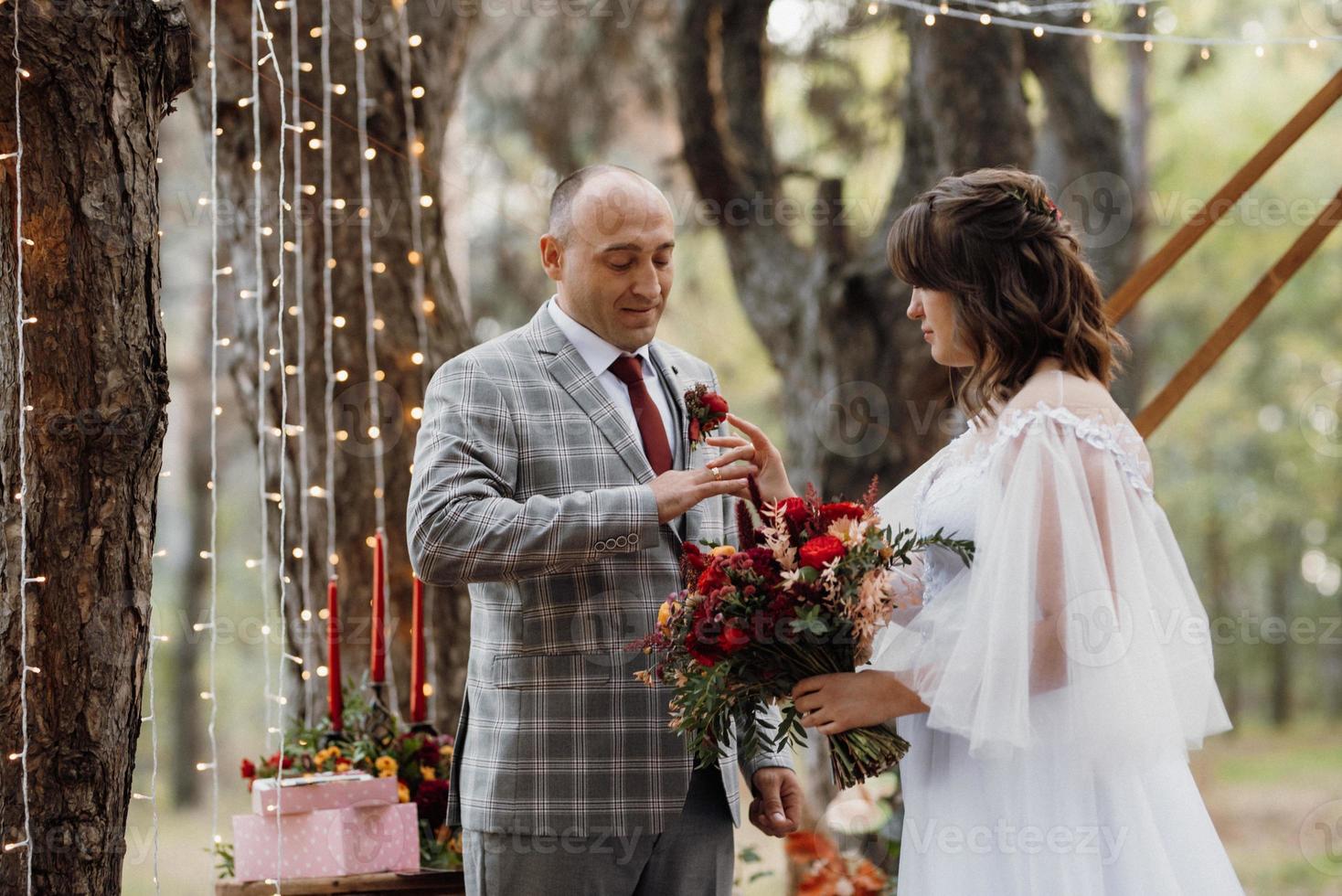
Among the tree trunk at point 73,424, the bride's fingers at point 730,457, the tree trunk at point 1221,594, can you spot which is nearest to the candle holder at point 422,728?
the tree trunk at point 73,424

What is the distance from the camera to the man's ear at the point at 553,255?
2709 millimetres

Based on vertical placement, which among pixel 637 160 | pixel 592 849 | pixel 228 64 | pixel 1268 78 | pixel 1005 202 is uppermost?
pixel 1268 78

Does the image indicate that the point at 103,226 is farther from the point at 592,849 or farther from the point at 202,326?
the point at 202,326

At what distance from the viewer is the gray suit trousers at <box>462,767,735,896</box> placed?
7.93 ft

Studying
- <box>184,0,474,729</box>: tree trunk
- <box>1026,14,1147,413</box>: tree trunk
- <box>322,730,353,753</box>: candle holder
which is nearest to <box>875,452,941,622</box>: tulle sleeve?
<box>322,730,353,753</box>: candle holder

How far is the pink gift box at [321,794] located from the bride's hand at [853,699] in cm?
121

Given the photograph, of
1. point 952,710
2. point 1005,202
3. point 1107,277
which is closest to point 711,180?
point 1107,277

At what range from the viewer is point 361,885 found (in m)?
2.94

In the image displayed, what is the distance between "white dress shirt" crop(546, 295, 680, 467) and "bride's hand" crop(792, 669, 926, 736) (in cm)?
61

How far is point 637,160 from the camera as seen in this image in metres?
9.88

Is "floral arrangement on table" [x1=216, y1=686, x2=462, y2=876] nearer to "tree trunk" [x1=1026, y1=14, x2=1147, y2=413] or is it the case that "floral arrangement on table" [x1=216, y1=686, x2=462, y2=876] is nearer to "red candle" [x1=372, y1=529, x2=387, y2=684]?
"red candle" [x1=372, y1=529, x2=387, y2=684]

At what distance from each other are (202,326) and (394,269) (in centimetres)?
790

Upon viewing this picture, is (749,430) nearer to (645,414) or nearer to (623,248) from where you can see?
(645,414)

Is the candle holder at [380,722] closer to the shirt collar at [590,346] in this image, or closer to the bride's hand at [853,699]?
the shirt collar at [590,346]
